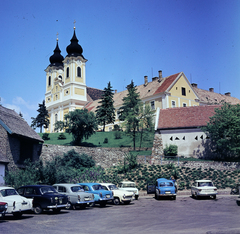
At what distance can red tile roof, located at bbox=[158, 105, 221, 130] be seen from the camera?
33.0m

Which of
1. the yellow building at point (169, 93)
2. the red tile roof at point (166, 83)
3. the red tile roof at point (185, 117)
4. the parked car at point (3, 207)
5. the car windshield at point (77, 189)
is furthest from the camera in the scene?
the red tile roof at point (166, 83)

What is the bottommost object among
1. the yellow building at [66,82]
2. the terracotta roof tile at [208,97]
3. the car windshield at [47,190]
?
the car windshield at [47,190]

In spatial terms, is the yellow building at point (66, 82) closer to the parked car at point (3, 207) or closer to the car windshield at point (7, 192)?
the car windshield at point (7, 192)

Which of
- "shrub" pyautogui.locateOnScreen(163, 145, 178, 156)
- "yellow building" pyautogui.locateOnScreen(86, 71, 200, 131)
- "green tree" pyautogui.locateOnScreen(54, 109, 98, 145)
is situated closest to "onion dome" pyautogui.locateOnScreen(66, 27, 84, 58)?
"yellow building" pyautogui.locateOnScreen(86, 71, 200, 131)

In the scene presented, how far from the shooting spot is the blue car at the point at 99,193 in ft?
54.6

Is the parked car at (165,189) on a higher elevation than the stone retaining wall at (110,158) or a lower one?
lower

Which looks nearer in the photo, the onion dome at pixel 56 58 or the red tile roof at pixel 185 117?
the red tile roof at pixel 185 117

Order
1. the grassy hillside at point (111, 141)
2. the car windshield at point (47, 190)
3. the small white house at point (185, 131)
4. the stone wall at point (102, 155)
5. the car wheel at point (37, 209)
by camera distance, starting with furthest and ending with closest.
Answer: the grassy hillside at point (111, 141)
the stone wall at point (102, 155)
the small white house at point (185, 131)
the car windshield at point (47, 190)
the car wheel at point (37, 209)

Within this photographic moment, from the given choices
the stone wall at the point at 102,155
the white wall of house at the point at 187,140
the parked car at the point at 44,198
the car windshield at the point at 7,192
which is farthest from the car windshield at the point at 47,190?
the white wall of house at the point at 187,140

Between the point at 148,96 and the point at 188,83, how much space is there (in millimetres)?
8607

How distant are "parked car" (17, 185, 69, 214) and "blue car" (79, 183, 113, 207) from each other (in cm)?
273

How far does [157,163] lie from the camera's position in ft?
101

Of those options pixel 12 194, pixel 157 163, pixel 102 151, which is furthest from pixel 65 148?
pixel 12 194

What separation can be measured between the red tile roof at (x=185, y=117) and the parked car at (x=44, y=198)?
71.1ft
